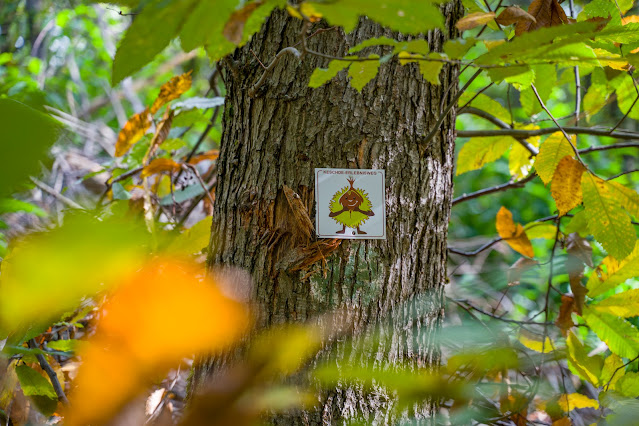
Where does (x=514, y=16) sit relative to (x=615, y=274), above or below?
above

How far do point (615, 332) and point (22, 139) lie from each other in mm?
1339

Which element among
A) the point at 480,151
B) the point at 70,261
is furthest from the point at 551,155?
the point at 70,261

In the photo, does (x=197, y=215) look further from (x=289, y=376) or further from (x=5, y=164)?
(x=5, y=164)

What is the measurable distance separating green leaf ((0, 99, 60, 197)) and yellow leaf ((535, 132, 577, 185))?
1011 mm

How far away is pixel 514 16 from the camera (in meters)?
0.77

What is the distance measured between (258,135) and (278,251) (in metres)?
0.23

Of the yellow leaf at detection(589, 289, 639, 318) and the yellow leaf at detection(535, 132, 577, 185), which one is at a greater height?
the yellow leaf at detection(535, 132, 577, 185)

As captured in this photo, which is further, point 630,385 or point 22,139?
point 630,385

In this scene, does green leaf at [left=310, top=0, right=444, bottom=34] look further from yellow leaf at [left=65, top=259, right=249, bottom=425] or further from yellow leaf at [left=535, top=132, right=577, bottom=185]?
yellow leaf at [left=535, top=132, right=577, bottom=185]

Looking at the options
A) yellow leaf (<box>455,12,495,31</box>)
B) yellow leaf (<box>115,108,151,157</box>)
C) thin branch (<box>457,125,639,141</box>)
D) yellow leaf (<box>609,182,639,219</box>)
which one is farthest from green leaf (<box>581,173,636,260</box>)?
yellow leaf (<box>115,108,151,157</box>)

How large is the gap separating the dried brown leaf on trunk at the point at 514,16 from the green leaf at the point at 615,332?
800 mm

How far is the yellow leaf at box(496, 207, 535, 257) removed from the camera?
137cm

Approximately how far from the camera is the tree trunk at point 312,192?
2.71 feet

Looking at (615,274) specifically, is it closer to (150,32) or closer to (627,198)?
(627,198)
